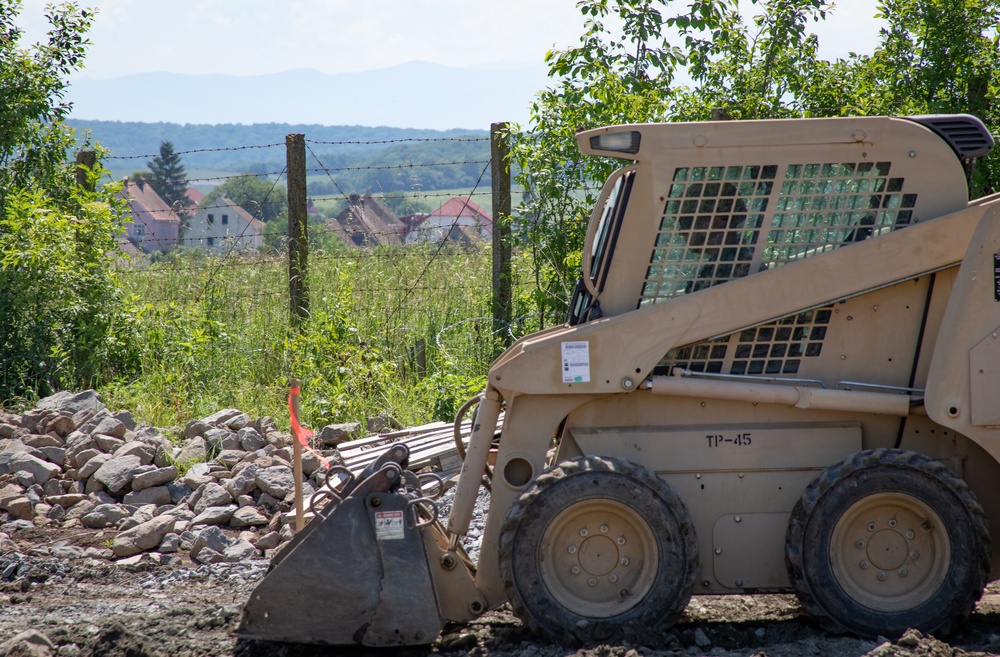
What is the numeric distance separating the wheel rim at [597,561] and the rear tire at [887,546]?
2.00 feet

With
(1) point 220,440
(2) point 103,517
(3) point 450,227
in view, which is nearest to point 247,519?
(2) point 103,517

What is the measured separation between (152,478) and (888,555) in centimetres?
458

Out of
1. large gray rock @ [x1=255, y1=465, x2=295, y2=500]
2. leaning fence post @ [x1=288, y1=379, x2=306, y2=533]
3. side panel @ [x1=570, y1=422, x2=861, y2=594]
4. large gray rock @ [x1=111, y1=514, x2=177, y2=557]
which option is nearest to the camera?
side panel @ [x1=570, y1=422, x2=861, y2=594]

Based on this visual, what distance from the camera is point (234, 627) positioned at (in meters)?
4.58

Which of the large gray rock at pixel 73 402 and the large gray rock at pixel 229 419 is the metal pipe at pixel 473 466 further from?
the large gray rock at pixel 73 402

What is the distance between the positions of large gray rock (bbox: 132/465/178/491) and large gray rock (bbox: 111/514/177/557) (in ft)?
2.05

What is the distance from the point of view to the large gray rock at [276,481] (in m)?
6.46

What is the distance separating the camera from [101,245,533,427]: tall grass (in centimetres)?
829

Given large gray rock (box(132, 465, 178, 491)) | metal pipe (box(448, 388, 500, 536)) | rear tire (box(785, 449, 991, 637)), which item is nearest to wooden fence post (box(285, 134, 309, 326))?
large gray rock (box(132, 465, 178, 491))

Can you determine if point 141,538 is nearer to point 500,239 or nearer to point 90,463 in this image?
point 90,463

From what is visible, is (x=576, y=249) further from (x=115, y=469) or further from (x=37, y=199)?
(x=37, y=199)

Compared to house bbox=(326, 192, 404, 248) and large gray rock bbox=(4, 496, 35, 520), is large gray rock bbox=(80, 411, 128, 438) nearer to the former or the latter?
large gray rock bbox=(4, 496, 35, 520)

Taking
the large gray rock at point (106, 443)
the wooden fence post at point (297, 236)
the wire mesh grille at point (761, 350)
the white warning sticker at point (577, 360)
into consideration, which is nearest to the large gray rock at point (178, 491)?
the large gray rock at point (106, 443)

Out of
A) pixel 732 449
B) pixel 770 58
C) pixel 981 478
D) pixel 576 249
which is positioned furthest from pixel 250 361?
pixel 981 478
